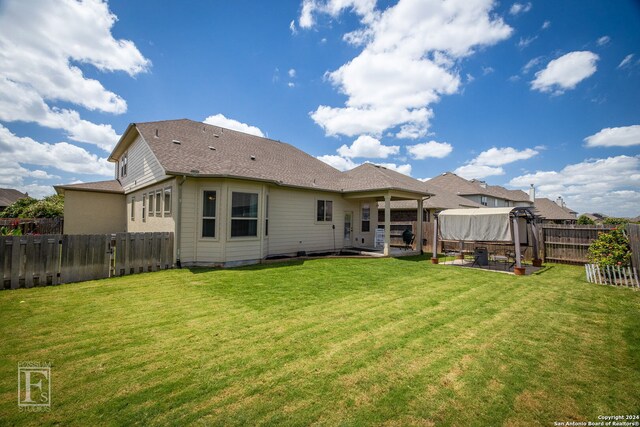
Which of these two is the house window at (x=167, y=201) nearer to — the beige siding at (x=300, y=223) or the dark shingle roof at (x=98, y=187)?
the beige siding at (x=300, y=223)

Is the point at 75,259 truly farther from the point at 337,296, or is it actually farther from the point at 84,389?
the point at 337,296

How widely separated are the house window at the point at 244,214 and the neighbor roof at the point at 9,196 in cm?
6322

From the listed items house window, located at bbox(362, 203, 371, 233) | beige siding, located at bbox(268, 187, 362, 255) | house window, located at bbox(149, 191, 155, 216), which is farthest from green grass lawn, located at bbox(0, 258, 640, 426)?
house window, located at bbox(362, 203, 371, 233)

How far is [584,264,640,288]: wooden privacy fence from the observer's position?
26.1 feet

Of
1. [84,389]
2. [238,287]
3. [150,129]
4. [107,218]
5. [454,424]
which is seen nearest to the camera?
[454,424]

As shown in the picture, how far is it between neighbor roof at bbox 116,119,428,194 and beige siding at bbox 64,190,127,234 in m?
3.48

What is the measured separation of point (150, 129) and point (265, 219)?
7.27 metres

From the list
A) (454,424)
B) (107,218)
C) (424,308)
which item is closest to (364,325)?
(424,308)

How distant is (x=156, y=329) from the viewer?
429 cm

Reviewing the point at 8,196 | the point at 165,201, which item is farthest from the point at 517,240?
the point at 8,196

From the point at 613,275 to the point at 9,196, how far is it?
8223 cm

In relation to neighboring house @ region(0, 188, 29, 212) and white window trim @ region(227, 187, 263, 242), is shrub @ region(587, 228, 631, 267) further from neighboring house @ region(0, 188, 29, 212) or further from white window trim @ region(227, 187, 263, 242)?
neighboring house @ region(0, 188, 29, 212)

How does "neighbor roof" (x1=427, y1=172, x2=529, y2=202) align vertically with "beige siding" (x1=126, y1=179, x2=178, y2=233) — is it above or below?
above

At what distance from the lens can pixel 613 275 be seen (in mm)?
8234
